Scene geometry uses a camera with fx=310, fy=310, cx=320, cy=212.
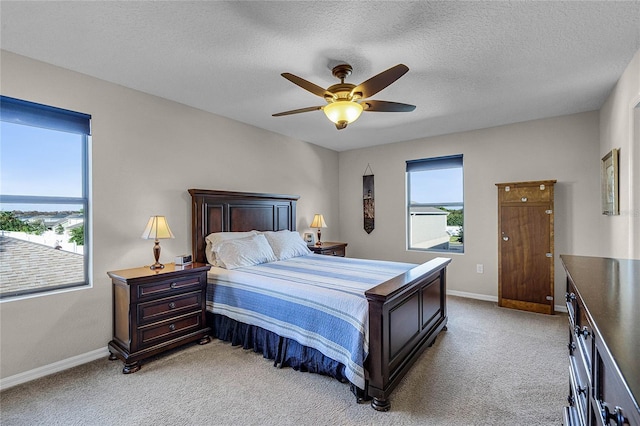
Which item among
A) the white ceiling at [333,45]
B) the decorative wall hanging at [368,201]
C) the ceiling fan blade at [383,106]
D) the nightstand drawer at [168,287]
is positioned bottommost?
the nightstand drawer at [168,287]

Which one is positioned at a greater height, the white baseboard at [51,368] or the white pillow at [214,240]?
the white pillow at [214,240]

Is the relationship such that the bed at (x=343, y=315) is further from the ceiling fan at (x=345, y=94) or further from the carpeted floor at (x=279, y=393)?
the ceiling fan at (x=345, y=94)

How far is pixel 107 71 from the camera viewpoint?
2.73m

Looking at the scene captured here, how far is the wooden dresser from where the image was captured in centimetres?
67

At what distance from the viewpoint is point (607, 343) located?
0.76 meters

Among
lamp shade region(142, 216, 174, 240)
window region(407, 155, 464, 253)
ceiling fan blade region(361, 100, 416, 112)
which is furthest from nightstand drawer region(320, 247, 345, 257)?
ceiling fan blade region(361, 100, 416, 112)

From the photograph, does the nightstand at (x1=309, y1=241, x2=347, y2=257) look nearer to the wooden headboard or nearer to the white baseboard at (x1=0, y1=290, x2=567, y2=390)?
the wooden headboard

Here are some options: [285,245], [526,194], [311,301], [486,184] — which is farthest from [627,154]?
[285,245]

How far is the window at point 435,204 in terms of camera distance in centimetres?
489

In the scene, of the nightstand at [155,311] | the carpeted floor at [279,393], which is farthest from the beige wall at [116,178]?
the carpeted floor at [279,393]

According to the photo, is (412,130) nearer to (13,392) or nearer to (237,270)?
(237,270)

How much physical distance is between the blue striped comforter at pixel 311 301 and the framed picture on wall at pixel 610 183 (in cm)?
200

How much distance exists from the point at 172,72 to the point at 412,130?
129 inches

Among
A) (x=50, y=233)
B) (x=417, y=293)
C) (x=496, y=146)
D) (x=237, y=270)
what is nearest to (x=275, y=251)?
(x=237, y=270)
